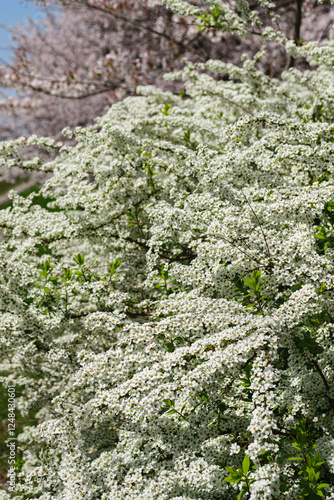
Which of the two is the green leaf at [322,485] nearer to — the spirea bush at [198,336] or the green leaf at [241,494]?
the spirea bush at [198,336]

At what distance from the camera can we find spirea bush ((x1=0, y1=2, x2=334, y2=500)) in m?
2.64

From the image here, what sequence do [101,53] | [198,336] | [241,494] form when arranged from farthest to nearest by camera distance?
[101,53] → [198,336] → [241,494]

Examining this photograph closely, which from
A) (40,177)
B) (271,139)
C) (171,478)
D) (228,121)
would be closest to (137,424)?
(171,478)

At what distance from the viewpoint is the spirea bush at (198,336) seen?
8.66 feet

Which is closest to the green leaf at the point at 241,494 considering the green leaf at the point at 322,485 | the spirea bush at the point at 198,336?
the spirea bush at the point at 198,336

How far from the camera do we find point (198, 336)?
10.2 feet

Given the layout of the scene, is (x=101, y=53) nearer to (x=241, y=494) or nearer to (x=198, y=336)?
(x=198, y=336)

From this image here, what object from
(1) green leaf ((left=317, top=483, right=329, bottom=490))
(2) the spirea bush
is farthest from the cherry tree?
(1) green leaf ((left=317, top=483, right=329, bottom=490))

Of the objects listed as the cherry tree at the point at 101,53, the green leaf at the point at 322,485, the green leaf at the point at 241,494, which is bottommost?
the green leaf at the point at 322,485

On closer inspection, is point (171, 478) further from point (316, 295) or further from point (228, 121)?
point (228, 121)

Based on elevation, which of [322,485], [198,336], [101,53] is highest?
[101,53]

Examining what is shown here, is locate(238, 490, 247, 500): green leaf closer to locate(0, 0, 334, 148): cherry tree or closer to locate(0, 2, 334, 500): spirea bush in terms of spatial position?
locate(0, 2, 334, 500): spirea bush

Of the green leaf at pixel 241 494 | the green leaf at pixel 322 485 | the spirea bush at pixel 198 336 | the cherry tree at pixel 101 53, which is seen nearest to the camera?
the green leaf at pixel 241 494

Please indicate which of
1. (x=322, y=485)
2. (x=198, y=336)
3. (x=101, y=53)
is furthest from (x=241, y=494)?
(x=101, y=53)
